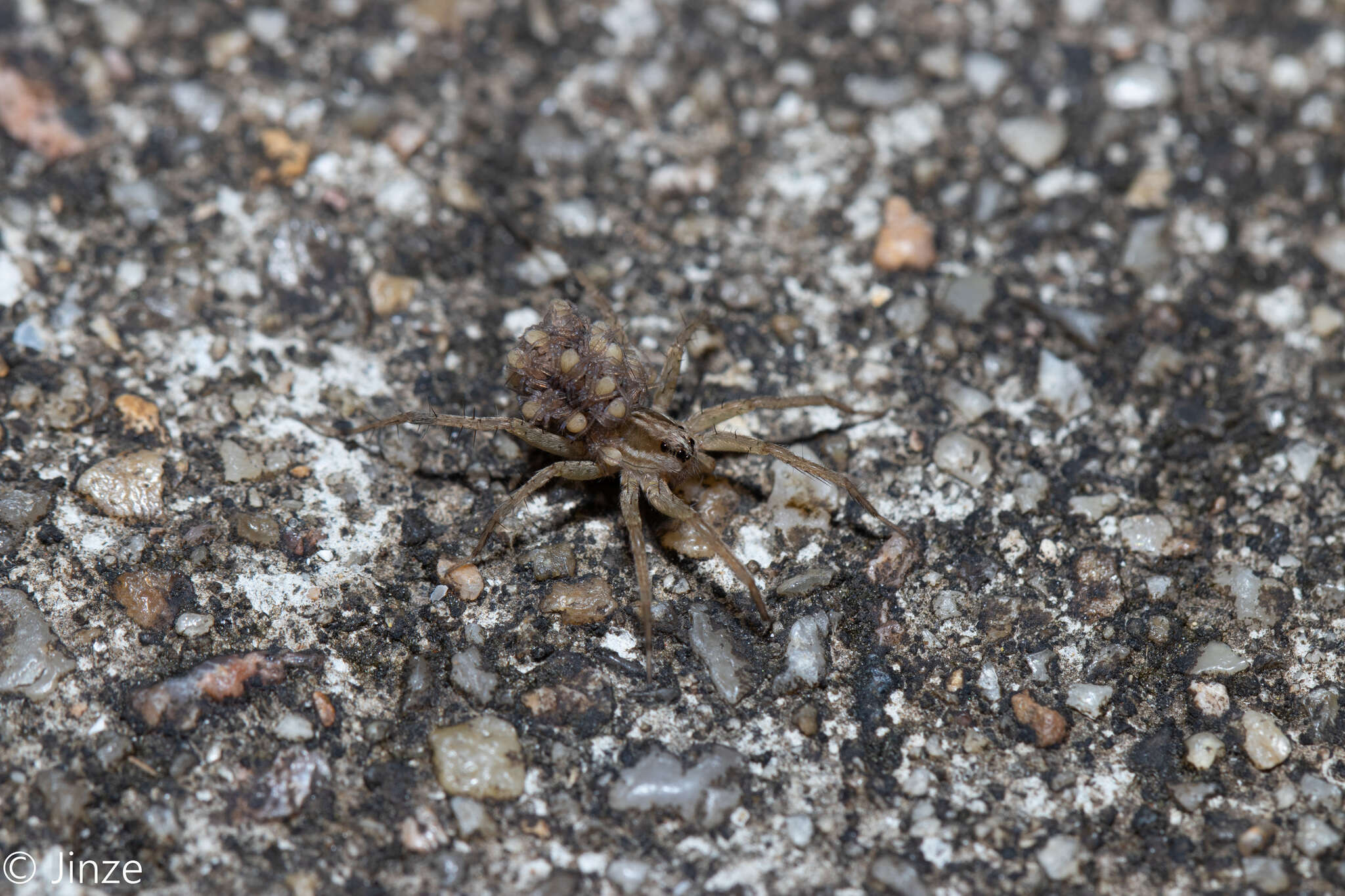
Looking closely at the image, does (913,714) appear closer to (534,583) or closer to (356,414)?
(534,583)

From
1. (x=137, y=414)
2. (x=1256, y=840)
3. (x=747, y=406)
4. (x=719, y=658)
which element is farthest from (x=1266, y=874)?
(x=137, y=414)

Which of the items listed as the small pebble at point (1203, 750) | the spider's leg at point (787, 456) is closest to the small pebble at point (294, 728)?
the spider's leg at point (787, 456)

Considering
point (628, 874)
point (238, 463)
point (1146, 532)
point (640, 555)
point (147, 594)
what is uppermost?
point (1146, 532)

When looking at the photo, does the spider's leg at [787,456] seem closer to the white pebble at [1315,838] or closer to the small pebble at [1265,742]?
the small pebble at [1265,742]

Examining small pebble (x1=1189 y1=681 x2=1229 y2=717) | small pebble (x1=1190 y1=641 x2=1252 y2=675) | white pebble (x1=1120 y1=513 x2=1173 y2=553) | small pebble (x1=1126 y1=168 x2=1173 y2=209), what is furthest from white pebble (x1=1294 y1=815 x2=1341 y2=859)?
small pebble (x1=1126 y1=168 x2=1173 y2=209)

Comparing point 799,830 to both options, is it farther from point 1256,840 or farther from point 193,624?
point 193,624

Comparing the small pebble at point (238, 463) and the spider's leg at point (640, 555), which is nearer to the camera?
the spider's leg at point (640, 555)

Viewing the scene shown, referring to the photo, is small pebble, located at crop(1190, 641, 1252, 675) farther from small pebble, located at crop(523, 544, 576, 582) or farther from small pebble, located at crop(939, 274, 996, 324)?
small pebble, located at crop(523, 544, 576, 582)
